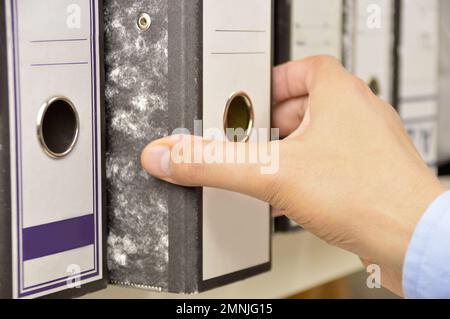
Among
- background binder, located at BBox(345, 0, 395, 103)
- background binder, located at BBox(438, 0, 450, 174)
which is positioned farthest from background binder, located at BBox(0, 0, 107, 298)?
background binder, located at BBox(438, 0, 450, 174)

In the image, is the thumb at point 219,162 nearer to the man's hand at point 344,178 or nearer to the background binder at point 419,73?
the man's hand at point 344,178

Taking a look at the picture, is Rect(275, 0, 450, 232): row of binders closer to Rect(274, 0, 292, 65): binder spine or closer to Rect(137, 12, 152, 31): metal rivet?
Rect(274, 0, 292, 65): binder spine

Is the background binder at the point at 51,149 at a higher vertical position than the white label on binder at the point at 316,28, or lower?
lower

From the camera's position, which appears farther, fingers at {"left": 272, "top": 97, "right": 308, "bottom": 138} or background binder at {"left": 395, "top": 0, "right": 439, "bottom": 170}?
background binder at {"left": 395, "top": 0, "right": 439, "bottom": 170}

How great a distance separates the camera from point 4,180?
47 cm

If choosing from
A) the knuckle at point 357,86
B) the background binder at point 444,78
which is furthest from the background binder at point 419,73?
the knuckle at point 357,86

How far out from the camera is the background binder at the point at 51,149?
475mm

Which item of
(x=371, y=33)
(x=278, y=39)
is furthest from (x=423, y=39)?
(x=278, y=39)

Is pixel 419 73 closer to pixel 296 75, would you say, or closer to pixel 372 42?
pixel 372 42

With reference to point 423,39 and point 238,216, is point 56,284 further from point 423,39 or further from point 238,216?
point 423,39

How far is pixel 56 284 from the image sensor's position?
1.69 feet

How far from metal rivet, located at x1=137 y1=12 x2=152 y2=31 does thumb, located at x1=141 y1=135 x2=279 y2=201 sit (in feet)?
0.26

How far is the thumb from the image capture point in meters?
0.51

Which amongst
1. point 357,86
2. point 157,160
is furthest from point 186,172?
point 357,86
